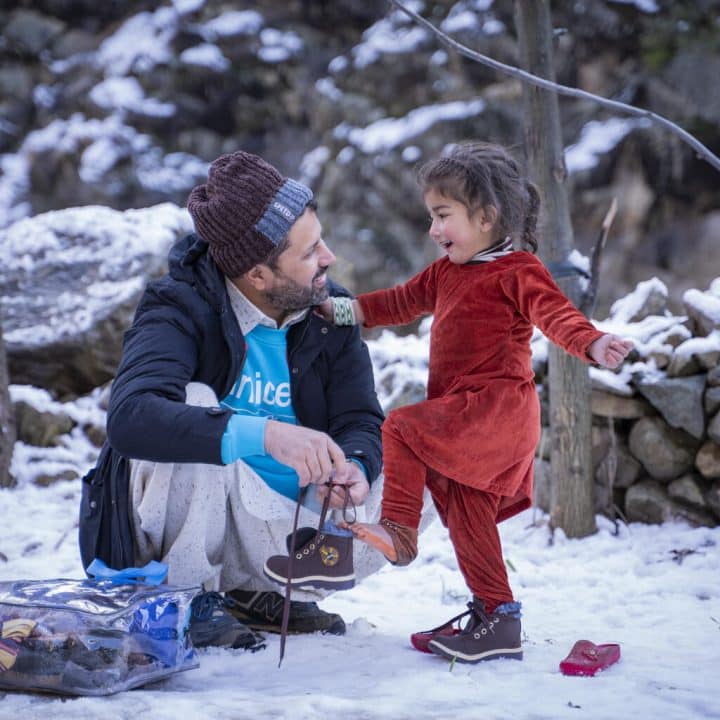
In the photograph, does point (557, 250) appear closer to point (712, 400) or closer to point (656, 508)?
point (712, 400)

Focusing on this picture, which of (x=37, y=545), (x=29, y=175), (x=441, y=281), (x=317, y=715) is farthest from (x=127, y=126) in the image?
(x=317, y=715)

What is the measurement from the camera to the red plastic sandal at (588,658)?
76.3 inches

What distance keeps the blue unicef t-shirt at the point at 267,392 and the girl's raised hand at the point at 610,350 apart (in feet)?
2.95

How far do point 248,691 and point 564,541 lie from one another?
1.89 m

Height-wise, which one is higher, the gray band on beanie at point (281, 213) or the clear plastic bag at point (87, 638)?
the gray band on beanie at point (281, 213)

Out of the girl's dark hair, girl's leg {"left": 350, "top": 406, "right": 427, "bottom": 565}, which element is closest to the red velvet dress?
girl's leg {"left": 350, "top": 406, "right": 427, "bottom": 565}

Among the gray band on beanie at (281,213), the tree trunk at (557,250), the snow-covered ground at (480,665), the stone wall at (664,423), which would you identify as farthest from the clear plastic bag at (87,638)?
the stone wall at (664,423)

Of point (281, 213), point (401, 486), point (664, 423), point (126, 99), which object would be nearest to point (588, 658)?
point (401, 486)

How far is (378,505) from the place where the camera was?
239 centimetres

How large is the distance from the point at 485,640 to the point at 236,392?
3.09ft

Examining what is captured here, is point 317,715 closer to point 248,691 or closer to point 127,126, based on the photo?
point 248,691

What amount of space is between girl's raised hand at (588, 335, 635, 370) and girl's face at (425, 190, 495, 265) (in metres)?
0.49

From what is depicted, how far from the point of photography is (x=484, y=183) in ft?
7.39

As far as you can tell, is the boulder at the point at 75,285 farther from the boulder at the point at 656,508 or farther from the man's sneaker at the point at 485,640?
the man's sneaker at the point at 485,640
